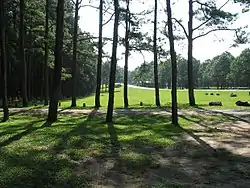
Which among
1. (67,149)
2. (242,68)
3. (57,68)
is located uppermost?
(242,68)

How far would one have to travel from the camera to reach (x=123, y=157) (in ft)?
27.4

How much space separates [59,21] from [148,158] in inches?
347

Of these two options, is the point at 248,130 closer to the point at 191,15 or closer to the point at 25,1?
the point at 191,15

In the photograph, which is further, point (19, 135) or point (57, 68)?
point (57, 68)

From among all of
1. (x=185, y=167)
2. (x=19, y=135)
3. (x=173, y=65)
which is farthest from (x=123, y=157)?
(x=173, y=65)

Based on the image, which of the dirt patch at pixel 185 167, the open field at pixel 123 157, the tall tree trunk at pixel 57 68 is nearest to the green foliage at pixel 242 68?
the tall tree trunk at pixel 57 68

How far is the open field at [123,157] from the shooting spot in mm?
6438

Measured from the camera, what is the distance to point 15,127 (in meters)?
13.5

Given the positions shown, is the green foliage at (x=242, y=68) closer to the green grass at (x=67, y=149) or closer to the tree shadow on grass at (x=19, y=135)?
the green grass at (x=67, y=149)

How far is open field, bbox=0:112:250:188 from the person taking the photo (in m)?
6.44

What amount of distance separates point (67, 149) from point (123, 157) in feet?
Result: 5.32

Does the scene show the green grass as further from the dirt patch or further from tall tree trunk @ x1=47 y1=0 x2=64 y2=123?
tall tree trunk @ x1=47 y1=0 x2=64 y2=123

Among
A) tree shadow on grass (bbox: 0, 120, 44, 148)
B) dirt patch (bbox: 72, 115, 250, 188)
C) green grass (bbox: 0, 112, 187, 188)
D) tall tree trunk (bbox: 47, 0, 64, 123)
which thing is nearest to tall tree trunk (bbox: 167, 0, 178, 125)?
green grass (bbox: 0, 112, 187, 188)

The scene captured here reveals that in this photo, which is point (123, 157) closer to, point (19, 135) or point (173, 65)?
point (19, 135)
